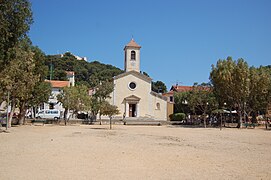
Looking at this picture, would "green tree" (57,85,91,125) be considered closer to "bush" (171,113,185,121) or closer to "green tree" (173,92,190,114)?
"bush" (171,113,185,121)

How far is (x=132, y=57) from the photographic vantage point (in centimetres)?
5397

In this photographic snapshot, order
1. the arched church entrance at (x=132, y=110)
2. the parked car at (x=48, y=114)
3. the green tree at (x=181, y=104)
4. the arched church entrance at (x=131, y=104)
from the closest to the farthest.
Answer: the parked car at (x=48, y=114) → the arched church entrance at (x=131, y=104) → the arched church entrance at (x=132, y=110) → the green tree at (x=181, y=104)

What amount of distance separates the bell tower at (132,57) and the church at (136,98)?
88 centimetres

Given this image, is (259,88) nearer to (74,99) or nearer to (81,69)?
(74,99)

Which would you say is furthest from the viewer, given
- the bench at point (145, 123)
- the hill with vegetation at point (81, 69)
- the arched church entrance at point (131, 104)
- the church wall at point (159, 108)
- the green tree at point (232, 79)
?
the hill with vegetation at point (81, 69)

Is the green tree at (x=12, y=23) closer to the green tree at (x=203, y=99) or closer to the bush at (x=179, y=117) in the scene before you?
the green tree at (x=203, y=99)

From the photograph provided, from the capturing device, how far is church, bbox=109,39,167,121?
2005 inches

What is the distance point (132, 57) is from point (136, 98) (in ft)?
27.3

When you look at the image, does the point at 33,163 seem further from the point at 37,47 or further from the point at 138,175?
A: the point at 37,47

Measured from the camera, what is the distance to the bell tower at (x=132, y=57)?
53469mm

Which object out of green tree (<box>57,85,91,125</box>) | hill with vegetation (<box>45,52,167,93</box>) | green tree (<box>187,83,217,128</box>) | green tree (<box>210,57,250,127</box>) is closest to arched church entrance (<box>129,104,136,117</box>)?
green tree (<box>57,85,91,125</box>)

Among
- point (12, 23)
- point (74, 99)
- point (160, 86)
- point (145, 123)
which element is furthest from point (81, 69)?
point (12, 23)

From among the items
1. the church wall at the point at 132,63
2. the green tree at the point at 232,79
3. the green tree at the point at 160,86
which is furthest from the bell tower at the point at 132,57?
the green tree at the point at 160,86

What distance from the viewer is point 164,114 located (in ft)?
171
